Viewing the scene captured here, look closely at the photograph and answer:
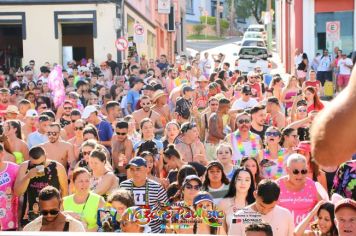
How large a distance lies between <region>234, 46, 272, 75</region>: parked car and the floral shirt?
31.5 meters

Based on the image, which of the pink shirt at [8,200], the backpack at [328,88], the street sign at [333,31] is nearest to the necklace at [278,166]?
the pink shirt at [8,200]

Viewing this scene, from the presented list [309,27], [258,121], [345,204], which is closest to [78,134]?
[258,121]

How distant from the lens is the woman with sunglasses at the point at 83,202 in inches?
291

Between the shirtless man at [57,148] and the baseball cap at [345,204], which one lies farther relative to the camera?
the shirtless man at [57,148]

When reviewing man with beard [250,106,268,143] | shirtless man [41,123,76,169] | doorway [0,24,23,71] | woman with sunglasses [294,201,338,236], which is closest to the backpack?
doorway [0,24,23,71]

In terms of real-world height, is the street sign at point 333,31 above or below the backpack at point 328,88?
above

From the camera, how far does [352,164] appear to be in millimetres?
6789

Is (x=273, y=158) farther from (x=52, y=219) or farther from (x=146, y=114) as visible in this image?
(x=146, y=114)

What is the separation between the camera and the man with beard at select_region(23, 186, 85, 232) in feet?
21.6

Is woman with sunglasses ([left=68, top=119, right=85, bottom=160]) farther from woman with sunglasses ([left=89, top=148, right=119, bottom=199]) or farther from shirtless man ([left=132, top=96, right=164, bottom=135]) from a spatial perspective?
woman with sunglasses ([left=89, top=148, right=119, bottom=199])

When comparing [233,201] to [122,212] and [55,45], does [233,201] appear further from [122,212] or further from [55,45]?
[55,45]

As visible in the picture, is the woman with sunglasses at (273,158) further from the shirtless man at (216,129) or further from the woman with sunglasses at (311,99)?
the woman with sunglasses at (311,99)

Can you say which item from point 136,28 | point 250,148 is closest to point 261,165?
point 250,148

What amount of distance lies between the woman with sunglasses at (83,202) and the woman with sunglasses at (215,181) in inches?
44.9
